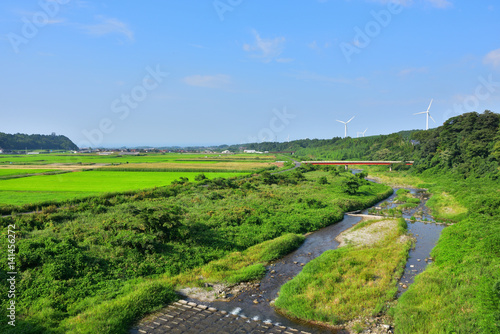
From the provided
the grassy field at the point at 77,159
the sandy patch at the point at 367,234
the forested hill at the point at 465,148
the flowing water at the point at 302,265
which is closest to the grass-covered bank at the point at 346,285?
the flowing water at the point at 302,265

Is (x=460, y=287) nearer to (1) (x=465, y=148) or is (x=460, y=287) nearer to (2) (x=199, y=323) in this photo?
(2) (x=199, y=323)

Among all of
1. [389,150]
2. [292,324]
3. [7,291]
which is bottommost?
[292,324]

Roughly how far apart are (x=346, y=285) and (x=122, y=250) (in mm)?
15548

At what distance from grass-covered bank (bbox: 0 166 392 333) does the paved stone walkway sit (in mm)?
985

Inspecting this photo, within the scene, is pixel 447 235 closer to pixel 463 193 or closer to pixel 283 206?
pixel 283 206

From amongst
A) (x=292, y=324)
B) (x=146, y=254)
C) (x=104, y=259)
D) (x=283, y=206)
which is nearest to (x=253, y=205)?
(x=283, y=206)

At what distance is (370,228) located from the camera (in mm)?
33406

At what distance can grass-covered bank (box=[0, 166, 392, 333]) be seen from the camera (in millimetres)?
15602

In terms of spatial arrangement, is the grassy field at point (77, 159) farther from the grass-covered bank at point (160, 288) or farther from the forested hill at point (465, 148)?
the grass-covered bank at point (160, 288)

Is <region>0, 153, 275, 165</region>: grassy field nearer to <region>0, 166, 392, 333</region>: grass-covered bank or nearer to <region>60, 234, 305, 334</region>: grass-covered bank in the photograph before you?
<region>0, 166, 392, 333</region>: grass-covered bank

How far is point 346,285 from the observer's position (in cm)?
1900

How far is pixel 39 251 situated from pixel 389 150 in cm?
13244

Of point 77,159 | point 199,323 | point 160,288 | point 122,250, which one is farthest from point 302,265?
point 77,159

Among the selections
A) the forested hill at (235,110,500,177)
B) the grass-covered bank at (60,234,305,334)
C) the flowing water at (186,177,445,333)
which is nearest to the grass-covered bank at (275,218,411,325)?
the flowing water at (186,177,445,333)
